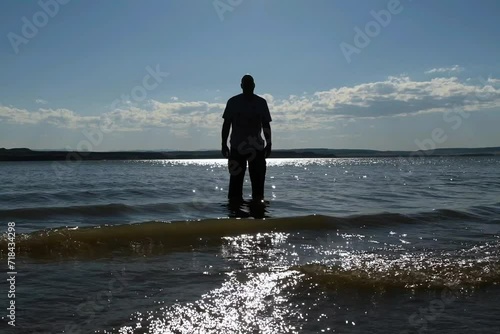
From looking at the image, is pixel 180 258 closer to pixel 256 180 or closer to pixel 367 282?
pixel 367 282

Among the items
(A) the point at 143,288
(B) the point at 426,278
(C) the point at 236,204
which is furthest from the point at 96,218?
(B) the point at 426,278

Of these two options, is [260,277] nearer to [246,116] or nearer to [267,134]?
[246,116]

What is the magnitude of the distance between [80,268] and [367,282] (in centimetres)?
263

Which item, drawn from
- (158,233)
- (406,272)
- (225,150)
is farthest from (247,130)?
(406,272)

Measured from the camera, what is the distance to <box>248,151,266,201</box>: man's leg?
9.44m

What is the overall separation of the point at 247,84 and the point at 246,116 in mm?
636

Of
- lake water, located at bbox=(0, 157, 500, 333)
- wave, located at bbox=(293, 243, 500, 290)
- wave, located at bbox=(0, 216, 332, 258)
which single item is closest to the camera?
lake water, located at bbox=(0, 157, 500, 333)

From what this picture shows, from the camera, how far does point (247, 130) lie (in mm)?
9234

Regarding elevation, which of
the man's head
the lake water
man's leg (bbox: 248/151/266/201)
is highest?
the man's head

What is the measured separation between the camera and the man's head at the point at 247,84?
9.06 metres

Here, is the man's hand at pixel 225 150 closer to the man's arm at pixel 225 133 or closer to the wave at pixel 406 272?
the man's arm at pixel 225 133

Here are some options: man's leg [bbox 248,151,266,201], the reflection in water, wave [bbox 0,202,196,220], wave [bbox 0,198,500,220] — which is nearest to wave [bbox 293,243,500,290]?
wave [bbox 0,198,500,220]

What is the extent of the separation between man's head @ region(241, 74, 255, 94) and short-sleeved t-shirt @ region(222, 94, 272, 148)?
13 centimetres

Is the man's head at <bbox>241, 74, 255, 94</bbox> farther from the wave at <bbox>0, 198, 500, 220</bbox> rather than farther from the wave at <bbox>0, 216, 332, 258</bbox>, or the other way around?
the wave at <bbox>0, 216, 332, 258</bbox>
